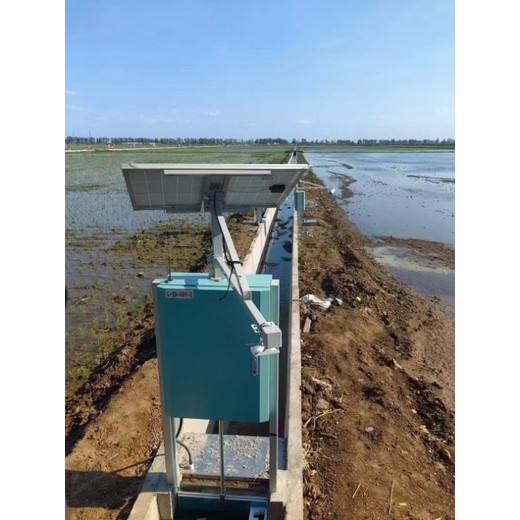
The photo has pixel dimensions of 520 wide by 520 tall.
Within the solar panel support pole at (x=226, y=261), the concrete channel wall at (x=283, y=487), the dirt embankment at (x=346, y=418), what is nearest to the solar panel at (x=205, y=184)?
the solar panel support pole at (x=226, y=261)

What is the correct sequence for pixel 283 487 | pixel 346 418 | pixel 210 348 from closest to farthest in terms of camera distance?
pixel 210 348 < pixel 283 487 < pixel 346 418

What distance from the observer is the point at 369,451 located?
3.97 metres

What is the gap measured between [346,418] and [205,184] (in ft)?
9.80

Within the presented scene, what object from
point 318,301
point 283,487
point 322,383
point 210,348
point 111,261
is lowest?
point 283,487

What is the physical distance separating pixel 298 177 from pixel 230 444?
250 cm

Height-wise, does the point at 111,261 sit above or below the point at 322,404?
above

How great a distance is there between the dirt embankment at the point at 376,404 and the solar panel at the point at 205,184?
238 cm

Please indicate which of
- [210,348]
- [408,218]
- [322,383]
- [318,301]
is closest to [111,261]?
[318,301]

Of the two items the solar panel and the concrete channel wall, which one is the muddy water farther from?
the solar panel

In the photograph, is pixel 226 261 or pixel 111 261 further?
pixel 111 261

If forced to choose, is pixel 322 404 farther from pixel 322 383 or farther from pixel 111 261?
pixel 111 261

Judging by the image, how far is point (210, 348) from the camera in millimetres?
2998

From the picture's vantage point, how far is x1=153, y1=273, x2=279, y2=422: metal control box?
9.50ft
